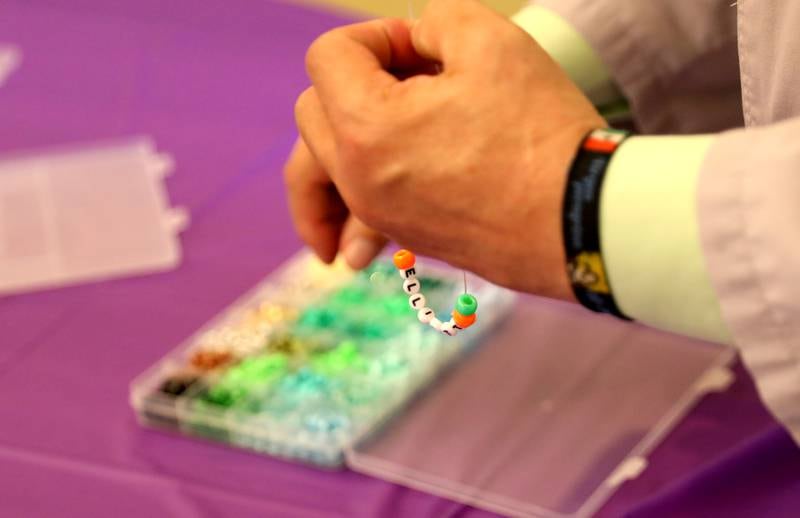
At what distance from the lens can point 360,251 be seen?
735 mm

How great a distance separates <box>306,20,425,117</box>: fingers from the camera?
545 millimetres

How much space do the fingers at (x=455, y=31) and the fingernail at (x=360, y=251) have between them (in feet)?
0.60

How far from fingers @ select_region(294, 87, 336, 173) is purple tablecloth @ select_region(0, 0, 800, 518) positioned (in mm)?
219

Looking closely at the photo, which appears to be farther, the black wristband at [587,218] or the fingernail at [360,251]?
the fingernail at [360,251]

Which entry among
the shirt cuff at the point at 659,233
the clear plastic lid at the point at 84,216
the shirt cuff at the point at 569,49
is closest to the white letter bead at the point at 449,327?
the shirt cuff at the point at 659,233

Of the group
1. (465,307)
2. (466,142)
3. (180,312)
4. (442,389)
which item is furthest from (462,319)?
(180,312)

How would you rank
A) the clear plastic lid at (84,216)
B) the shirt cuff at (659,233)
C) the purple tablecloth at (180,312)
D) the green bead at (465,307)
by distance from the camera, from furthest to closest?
1. the clear plastic lid at (84,216)
2. the purple tablecloth at (180,312)
3. the green bead at (465,307)
4. the shirt cuff at (659,233)

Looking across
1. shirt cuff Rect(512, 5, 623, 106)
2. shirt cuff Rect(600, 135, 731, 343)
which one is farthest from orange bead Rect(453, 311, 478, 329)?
Result: shirt cuff Rect(512, 5, 623, 106)

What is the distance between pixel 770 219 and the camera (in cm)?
45

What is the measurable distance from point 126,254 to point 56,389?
0.63 feet

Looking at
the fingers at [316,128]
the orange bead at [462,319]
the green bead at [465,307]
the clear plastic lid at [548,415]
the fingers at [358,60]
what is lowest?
the clear plastic lid at [548,415]

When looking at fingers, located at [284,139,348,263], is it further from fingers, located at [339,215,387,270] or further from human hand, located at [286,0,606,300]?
human hand, located at [286,0,606,300]

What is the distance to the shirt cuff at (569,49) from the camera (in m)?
0.76

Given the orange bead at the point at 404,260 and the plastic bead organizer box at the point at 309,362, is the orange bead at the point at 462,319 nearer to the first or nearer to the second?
the orange bead at the point at 404,260
